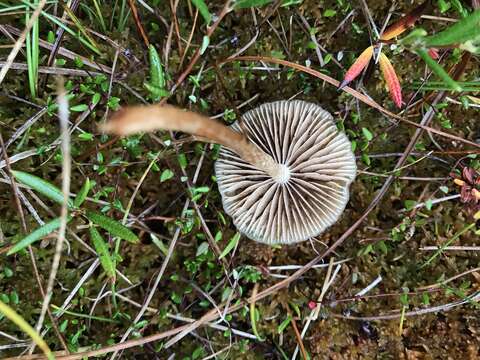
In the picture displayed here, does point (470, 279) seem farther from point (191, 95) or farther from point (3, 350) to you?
point (3, 350)

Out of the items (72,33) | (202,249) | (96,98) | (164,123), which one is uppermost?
(164,123)

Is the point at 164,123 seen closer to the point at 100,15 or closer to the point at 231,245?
the point at 231,245

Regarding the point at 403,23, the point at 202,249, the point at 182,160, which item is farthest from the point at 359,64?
the point at 202,249

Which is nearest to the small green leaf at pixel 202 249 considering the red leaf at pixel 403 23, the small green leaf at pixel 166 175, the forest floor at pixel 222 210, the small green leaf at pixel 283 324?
the forest floor at pixel 222 210

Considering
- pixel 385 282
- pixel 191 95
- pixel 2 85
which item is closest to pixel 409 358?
pixel 385 282

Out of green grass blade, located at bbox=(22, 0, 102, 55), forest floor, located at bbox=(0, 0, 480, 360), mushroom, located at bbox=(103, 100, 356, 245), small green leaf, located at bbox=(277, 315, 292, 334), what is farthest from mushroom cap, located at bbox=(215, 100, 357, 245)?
green grass blade, located at bbox=(22, 0, 102, 55)

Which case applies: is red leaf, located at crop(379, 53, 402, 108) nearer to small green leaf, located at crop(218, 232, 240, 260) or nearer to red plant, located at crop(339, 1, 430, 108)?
red plant, located at crop(339, 1, 430, 108)

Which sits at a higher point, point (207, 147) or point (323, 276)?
point (207, 147)
